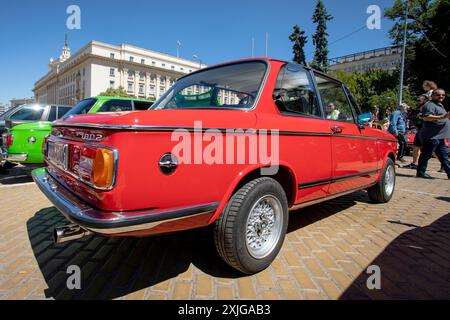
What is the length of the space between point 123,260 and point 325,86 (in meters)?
2.86

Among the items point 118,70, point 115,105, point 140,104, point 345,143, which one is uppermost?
point 118,70

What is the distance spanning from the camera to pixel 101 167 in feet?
4.87

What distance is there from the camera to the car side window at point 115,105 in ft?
18.4

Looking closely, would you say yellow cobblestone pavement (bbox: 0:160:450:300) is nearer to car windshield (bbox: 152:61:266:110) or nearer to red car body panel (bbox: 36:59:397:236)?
red car body panel (bbox: 36:59:397:236)

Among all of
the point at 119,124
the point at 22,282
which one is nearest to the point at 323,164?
the point at 119,124

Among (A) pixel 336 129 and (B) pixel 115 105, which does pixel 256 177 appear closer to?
(A) pixel 336 129

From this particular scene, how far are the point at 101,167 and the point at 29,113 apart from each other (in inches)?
257

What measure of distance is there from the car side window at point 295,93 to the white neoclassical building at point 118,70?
75.8 m

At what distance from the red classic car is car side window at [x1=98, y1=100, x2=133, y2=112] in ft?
10.3

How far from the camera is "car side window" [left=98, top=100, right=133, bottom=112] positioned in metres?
5.62

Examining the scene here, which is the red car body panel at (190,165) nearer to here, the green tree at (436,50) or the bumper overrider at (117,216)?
the bumper overrider at (117,216)

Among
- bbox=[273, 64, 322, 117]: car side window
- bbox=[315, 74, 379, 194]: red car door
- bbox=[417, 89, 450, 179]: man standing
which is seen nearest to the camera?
bbox=[273, 64, 322, 117]: car side window

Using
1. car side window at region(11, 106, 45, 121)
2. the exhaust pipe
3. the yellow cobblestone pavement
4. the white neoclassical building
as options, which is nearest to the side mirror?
the yellow cobblestone pavement

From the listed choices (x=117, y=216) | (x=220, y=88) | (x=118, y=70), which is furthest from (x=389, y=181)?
(x=118, y=70)
